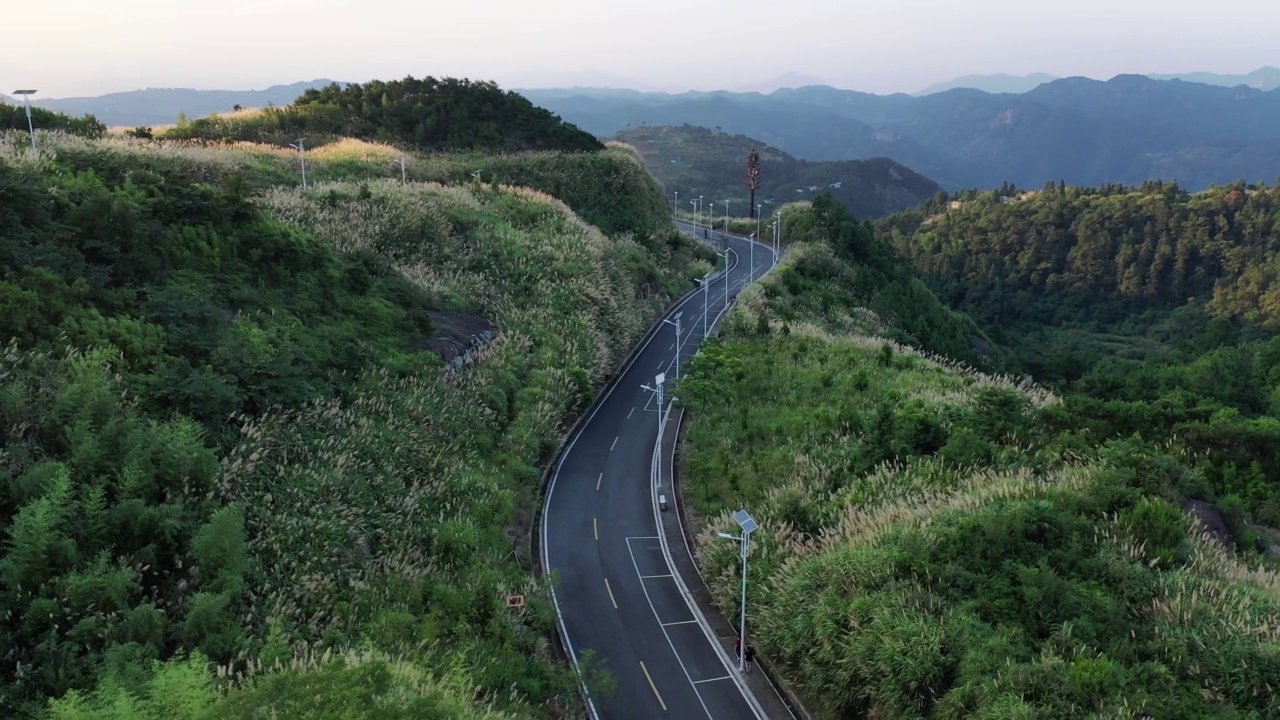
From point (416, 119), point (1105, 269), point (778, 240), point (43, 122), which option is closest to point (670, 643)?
point (43, 122)

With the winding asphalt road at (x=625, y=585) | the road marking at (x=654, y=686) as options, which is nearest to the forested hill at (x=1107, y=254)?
the winding asphalt road at (x=625, y=585)

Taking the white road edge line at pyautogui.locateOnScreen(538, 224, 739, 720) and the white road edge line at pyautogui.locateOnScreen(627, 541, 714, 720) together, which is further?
the white road edge line at pyautogui.locateOnScreen(627, 541, 714, 720)

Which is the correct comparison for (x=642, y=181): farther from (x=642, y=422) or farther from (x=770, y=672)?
(x=770, y=672)

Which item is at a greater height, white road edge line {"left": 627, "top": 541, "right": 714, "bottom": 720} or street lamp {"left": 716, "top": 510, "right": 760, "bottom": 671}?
street lamp {"left": 716, "top": 510, "right": 760, "bottom": 671}

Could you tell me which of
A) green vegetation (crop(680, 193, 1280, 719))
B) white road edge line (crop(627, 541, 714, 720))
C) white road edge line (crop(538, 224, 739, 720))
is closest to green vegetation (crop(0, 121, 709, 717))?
white road edge line (crop(538, 224, 739, 720))

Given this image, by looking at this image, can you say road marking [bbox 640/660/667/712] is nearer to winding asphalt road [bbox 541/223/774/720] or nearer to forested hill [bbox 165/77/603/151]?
winding asphalt road [bbox 541/223/774/720]
